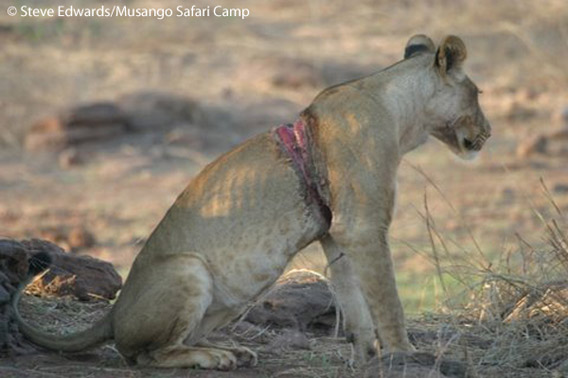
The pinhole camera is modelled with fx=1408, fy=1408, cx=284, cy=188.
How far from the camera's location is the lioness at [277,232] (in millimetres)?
5699

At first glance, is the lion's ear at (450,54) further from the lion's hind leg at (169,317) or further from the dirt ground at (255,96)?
the dirt ground at (255,96)

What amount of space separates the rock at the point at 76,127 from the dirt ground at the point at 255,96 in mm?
129

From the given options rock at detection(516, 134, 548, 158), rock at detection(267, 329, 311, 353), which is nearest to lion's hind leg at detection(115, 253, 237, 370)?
rock at detection(267, 329, 311, 353)

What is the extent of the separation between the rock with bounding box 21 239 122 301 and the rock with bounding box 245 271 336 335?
71cm

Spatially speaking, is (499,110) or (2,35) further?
(2,35)

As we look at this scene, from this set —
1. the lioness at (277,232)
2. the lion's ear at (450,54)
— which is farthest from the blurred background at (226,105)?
the lioness at (277,232)

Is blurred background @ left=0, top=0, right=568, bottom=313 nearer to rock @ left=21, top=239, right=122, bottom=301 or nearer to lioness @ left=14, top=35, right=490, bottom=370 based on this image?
rock @ left=21, top=239, right=122, bottom=301

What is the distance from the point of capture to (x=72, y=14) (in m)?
19.8

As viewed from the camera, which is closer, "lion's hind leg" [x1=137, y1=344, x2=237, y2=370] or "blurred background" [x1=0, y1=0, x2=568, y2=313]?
"lion's hind leg" [x1=137, y1=344, x2=237, y2=370]

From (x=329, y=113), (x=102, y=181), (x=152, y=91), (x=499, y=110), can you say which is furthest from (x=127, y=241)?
(x=329, y=113)

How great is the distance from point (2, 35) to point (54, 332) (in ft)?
44.0

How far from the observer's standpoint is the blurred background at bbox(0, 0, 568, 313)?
43.6 ft

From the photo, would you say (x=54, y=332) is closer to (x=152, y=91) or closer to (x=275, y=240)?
(x=275, y=240)

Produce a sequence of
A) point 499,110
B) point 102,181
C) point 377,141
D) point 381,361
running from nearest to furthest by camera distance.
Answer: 1. point 381,361
2. point 377,141
3. point 102,181
4. point 499,110
